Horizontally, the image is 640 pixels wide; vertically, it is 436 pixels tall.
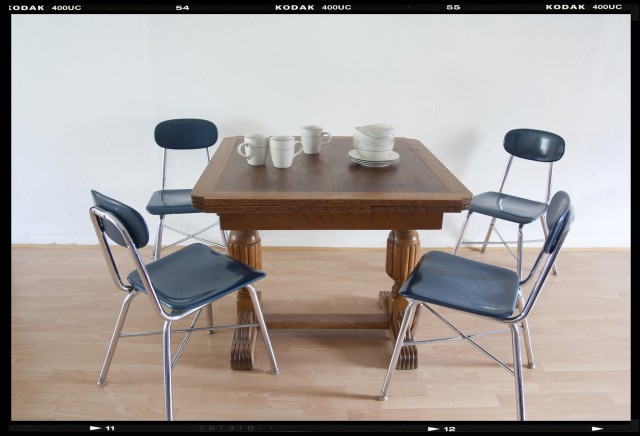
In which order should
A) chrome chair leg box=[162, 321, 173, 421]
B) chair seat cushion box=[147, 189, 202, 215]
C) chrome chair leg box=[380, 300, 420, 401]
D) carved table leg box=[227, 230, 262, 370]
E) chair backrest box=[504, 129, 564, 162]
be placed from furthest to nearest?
chair backrest box=[504, 129, 564, 162], chair seat cushion box=[147, 189, 202, 215], carved table leg box=[227, 230, 262, 370], chrome chair leg box=[380, 300, 420, 401], chrome chair leg box=[162, 321, 173, 421]

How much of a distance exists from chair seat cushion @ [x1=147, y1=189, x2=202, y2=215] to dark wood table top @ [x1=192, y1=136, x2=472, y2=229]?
0.54 metres

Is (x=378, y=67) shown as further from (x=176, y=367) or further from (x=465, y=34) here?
(x=176, y=367)

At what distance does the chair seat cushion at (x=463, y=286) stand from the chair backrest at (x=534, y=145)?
1063mm

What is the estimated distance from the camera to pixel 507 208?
94.4 inches

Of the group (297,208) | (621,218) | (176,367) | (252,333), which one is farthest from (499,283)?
(621,218)

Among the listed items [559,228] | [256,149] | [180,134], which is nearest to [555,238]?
[559,228]

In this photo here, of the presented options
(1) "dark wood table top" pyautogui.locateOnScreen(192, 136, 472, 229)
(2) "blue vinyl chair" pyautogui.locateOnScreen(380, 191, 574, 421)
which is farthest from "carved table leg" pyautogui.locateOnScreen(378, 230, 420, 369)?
(1) "dark wood table top" pyautogui.locateOnScreen(192, 136, 472, 229)

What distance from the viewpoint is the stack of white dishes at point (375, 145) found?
177 centimetres

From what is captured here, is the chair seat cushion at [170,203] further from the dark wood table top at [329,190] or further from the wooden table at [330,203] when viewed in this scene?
the dark wood table top at [329,190]

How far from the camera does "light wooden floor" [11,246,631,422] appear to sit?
165 cm

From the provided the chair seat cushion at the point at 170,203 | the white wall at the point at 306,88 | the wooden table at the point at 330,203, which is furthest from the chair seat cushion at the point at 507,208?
the chair seat cushion at the point at 170,203

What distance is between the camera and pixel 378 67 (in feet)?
8.54

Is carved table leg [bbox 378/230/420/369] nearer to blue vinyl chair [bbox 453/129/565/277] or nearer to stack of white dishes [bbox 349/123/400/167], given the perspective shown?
stack of white dishes [bbox 349/123/400/167]

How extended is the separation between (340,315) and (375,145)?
0.75 meters
